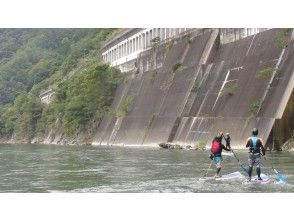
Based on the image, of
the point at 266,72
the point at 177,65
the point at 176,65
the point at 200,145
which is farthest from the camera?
the point at 176,65

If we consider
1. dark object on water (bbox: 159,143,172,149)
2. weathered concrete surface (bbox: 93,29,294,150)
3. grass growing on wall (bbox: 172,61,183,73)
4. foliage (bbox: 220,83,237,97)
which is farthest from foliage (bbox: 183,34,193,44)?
dark object on water (bbox: 159,143,172,149)

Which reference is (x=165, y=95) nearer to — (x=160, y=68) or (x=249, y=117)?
(x=160, y=68)

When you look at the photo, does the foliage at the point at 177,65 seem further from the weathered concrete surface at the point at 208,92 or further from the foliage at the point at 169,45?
the foliage at the point at 169,45

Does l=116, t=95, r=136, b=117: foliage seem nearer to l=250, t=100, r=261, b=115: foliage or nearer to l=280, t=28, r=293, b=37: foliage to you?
l=280, t=28, r=293, b=37: foliage

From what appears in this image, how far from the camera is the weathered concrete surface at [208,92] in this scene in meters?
34.4

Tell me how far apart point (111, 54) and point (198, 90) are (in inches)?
1573

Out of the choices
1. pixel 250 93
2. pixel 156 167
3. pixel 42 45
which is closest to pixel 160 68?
pixel 250 93

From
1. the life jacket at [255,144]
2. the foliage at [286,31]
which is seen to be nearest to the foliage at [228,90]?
the foliage at [286,31]

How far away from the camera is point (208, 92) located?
144 feet

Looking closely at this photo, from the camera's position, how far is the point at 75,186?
19.1m

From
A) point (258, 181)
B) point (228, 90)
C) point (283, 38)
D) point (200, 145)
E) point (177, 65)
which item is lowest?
point (258, 181)

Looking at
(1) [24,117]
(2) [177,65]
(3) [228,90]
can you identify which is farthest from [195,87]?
(1) [24,117]

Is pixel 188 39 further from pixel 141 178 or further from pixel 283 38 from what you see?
pixel 141 178

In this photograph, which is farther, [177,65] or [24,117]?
[24,117]
